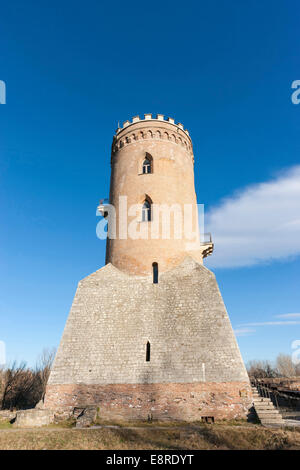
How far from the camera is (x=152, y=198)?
16406 millimetres

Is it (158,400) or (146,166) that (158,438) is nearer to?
(158,400)

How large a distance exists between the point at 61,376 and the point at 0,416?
2.97 metres

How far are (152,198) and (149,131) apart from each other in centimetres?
485

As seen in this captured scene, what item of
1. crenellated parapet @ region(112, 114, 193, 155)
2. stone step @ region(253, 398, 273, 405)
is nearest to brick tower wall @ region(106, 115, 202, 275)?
crenellated parapet @ region(112, 114, 193, 155)

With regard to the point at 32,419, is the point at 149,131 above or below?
above

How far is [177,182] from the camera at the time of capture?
56.7 feet

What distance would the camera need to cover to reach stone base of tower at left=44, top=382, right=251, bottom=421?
10.6 m

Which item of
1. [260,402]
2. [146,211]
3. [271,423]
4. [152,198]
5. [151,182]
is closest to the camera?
[271,423]

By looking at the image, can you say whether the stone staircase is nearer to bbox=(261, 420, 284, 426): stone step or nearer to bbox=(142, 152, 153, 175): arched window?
bbox=(261, 420, 284, 426): stone step

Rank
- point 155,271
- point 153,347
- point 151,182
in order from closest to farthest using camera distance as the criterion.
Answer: point 153,347, point 155,271, point 151,182

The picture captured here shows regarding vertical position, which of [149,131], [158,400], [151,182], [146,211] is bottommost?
[158,400]

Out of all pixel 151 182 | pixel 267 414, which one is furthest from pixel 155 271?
pixel 267 414

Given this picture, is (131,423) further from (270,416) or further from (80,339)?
(270,416)
